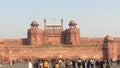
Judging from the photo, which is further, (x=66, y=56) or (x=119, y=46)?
(x=119, y=46)

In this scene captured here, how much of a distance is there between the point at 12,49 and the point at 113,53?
42.5ft

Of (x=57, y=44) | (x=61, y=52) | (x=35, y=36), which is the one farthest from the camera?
(x=35, y=36)

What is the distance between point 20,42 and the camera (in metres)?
56.1

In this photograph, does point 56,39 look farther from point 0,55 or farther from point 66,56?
point 0,55

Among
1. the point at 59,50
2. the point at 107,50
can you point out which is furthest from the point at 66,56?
the point at 107,50

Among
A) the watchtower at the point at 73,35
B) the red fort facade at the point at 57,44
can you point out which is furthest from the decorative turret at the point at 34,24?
the watchtower at the point at 73,35

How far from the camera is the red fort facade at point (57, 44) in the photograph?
163ft

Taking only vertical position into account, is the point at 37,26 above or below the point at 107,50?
above

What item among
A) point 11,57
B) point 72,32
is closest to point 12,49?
point 11,57

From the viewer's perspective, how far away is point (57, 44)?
53.2 m

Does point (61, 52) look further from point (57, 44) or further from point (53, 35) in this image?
point (53, 35)

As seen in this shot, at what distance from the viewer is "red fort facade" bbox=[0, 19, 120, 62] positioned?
4972cm

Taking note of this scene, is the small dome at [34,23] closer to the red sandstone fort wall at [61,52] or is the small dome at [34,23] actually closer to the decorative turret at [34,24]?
the decorative turret at [34,24]

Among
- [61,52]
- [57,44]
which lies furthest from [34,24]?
Result: [61,52]
